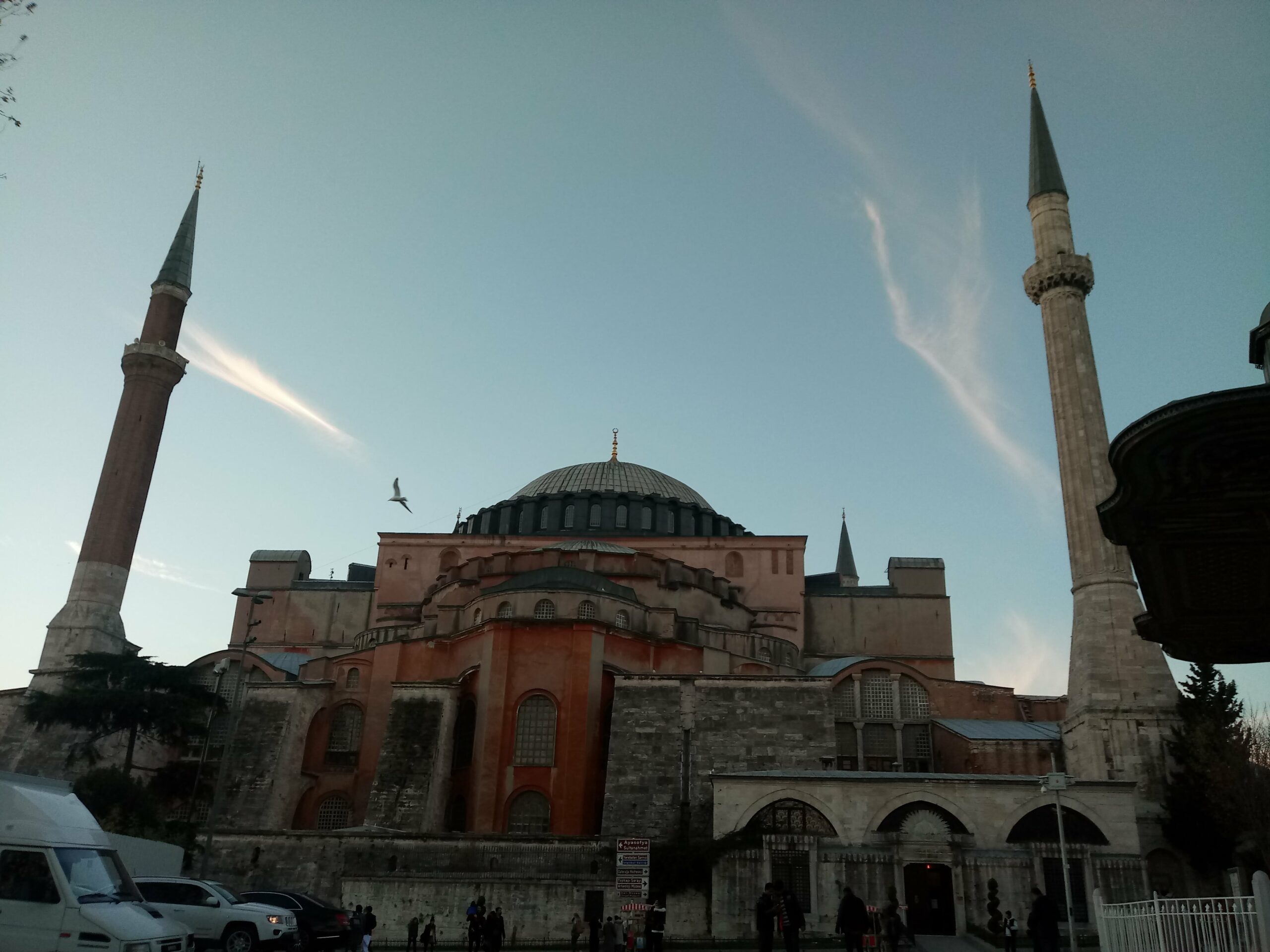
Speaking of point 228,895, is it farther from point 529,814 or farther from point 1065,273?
point 1065,273

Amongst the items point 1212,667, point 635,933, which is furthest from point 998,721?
point 635,933

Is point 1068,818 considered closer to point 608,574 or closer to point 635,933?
point 635,933

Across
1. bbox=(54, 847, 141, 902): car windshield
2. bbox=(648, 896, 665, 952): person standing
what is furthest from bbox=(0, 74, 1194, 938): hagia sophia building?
bbox=(54, 847, 141, 902): car windshield

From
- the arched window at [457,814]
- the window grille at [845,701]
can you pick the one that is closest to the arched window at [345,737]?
the arched window at [457,814]

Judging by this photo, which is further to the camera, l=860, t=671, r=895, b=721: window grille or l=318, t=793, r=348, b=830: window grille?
l=860, t=671, r=895, b=721: window grille

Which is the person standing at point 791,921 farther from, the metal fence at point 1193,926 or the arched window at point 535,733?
the arched window at point 535,733

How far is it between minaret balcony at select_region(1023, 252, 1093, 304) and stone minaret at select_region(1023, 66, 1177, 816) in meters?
0.02

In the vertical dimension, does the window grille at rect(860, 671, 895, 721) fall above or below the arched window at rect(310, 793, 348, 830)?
above

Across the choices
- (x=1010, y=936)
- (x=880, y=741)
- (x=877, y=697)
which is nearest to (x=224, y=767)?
(x=1010, y=936)

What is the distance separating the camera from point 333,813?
1116 inches

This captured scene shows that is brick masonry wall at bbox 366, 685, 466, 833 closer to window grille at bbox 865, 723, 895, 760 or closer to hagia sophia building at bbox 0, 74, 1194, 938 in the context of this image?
hagia sophia building at bbox 0, 74, 1194, 938

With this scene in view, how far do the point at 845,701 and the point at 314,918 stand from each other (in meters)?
18.0

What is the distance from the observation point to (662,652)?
28938 mm

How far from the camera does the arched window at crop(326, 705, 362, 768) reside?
2883cm
